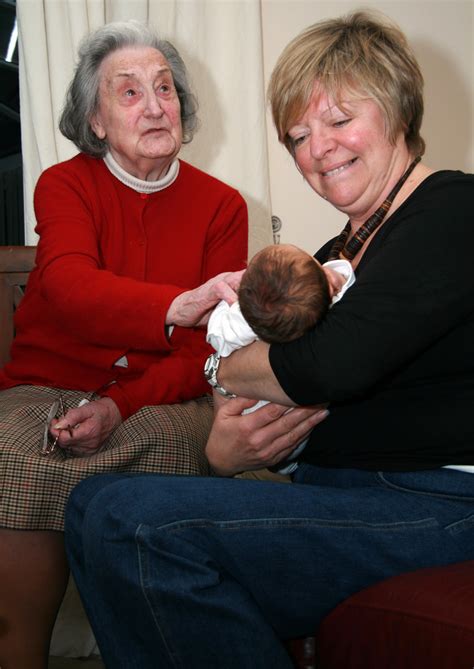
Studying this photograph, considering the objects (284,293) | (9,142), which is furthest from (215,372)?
(9,142)

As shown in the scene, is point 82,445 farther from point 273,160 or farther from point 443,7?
point 443,7

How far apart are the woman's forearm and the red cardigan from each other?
1.00 feet

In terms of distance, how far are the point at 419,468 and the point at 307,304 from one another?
0.32 m

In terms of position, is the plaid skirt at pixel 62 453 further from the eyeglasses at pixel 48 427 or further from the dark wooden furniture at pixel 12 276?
the dark wooden furniture at pixel 12 276

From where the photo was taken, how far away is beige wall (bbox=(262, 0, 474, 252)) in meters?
2.88

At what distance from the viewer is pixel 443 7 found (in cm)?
296

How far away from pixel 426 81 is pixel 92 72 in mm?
1519

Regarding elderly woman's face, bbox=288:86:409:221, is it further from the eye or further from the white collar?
the white collar

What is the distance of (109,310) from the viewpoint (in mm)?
1698

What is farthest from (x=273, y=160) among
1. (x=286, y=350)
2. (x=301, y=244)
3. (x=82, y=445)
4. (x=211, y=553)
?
(x=211, y=553)

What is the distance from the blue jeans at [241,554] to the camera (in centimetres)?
117

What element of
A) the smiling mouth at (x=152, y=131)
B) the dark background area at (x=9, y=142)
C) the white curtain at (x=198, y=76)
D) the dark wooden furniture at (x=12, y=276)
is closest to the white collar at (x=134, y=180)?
the smiling mouth at (x=152, y=131)

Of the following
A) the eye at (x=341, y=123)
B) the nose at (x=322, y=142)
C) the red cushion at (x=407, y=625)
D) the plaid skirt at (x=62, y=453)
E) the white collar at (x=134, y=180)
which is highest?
the eye at (x=341, y=123)

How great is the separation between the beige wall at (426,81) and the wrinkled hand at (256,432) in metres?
1.53
